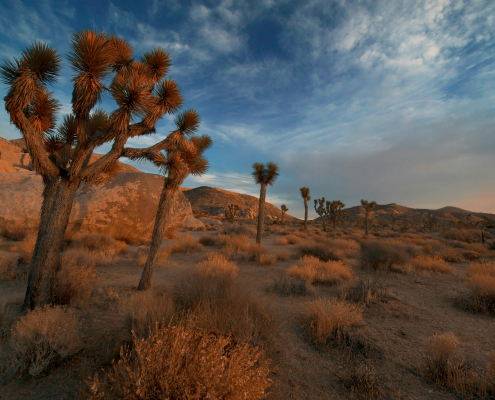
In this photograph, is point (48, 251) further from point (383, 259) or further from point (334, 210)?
point (334, 210)

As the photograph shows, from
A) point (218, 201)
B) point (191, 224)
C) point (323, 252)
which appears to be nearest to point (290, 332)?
point (323, 252)

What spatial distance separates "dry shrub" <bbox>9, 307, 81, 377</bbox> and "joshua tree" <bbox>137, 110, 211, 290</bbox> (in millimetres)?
3060

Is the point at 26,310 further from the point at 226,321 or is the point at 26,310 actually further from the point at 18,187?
the point at 18,187

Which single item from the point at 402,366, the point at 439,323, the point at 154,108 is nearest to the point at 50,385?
the point at 402,366

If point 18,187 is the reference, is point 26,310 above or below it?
below

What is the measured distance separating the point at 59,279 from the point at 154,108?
4.36 metres

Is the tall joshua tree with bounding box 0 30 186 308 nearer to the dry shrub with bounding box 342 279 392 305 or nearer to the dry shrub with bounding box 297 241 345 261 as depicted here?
the dry shrub with bounding box 342 279 392 305

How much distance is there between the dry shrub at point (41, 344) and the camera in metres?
2.82

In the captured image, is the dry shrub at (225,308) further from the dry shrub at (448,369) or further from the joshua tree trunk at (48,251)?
the joshua tree trunk at (48,251)

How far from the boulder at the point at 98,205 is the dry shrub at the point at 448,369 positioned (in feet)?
43.7

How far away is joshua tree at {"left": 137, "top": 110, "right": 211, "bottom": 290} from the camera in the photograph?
20.6 feet

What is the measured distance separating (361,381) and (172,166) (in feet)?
19.4

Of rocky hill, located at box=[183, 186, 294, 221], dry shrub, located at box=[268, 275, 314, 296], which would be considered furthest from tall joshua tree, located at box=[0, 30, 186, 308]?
rocky hill, located at box=[183, 186, 294, 221]

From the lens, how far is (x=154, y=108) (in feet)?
19.0
